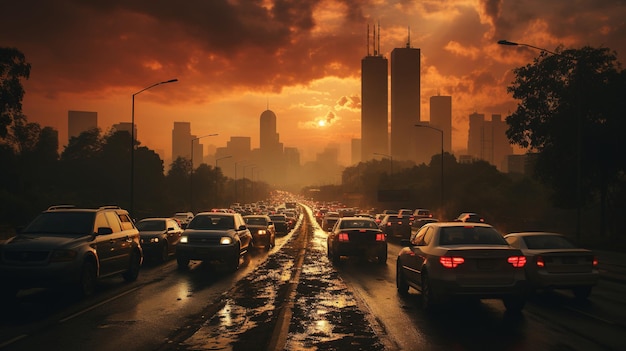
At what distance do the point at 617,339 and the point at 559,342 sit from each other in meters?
0.99

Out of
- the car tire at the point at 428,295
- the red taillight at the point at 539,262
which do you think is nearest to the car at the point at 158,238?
the car tire at the point at 428,295

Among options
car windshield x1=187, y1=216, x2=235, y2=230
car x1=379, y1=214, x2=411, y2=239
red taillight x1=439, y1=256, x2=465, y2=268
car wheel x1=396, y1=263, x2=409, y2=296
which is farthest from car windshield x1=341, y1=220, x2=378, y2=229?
car x1=379, y1=214, x2=411, y2=239

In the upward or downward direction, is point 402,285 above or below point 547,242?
below

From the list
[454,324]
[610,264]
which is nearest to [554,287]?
[454,324]

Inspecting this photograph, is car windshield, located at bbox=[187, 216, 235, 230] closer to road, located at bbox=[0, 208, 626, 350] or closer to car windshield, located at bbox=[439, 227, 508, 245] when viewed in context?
road, located at bbox=[0, 208, 626, 350]

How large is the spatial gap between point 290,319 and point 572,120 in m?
39.5

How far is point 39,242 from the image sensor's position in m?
12.4

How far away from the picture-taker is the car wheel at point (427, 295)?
36.6 ft

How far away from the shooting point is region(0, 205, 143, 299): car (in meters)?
11.9

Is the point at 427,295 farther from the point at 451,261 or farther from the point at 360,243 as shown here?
the point at 360,243

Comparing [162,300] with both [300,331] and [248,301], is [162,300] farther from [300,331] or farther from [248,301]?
[300,331]

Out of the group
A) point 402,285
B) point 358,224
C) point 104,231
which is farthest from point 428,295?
point 358,224

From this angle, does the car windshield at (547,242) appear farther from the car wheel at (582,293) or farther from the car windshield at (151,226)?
the car windshield at (151,226)

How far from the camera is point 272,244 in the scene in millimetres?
30453
